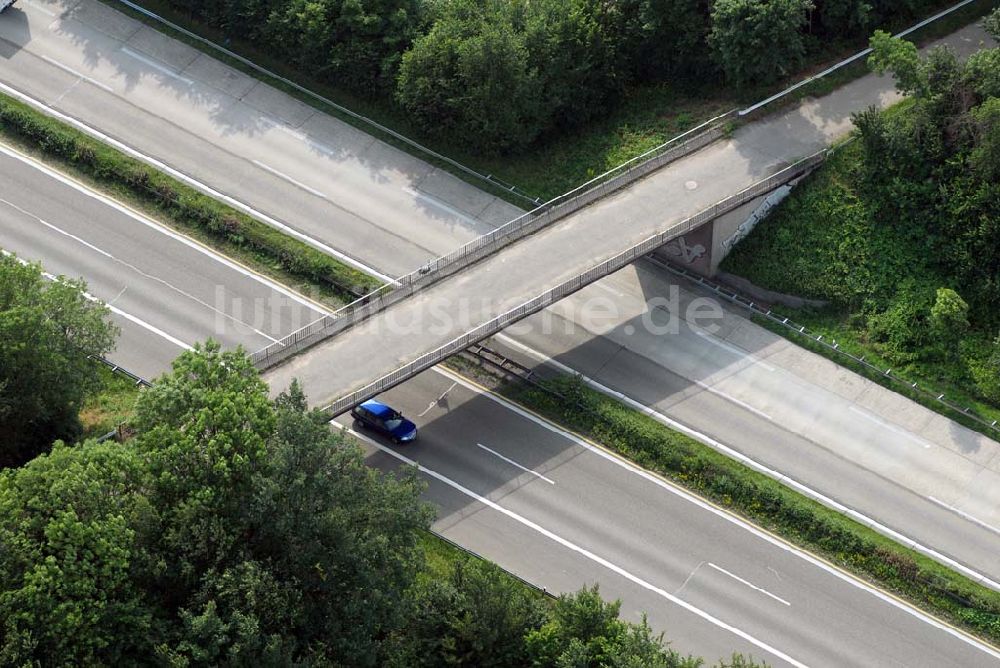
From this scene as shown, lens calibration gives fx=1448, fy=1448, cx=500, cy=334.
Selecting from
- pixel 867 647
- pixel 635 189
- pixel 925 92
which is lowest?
pixel 867 647

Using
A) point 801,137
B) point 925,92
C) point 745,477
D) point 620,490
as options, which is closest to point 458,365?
point 620,490

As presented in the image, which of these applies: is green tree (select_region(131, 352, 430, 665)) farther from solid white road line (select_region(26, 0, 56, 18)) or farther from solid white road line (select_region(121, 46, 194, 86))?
solid white road line (select_region(26, 0, 56, 18))

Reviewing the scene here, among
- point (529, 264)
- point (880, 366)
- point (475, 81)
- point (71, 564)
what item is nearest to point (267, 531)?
point (71, 564)

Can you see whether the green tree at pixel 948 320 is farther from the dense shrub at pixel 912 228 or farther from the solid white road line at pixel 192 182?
the solid white road line at pixel 192 182

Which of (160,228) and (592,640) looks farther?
(160,228)

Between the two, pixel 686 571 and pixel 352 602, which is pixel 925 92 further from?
pixel 352 602

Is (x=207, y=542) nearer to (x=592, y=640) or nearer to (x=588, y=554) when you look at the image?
(x=592, y=640)

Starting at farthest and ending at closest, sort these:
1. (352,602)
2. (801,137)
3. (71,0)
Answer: (71,0)
(801,137)
(352,602)
